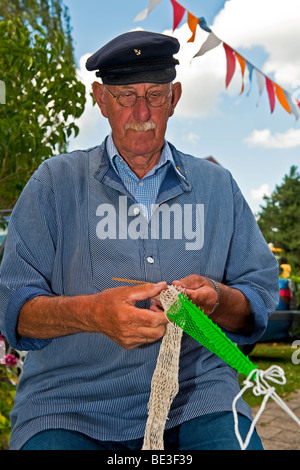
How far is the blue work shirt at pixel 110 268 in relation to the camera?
1845 millimetres

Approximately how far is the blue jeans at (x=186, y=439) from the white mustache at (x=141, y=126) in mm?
1028

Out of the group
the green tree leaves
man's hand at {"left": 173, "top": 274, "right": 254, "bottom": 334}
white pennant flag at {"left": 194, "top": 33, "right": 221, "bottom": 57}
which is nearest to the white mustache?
man's hand at {"left": 173, "top": 274, "right": 254, "bottom": 334}

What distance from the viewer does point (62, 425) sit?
1.77m

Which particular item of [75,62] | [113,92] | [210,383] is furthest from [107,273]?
[75,62]

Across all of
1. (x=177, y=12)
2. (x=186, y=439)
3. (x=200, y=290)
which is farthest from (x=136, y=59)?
(x=177, y=12)

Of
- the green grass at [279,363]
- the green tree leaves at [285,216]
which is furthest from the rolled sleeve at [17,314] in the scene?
the green tree leaves at [285,216]

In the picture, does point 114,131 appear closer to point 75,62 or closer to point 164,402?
point 164,402

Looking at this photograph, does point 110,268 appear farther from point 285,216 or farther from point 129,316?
point 285,216

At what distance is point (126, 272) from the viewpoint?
1997 millimetres

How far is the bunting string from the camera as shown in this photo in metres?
5.78

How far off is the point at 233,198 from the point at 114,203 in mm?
468

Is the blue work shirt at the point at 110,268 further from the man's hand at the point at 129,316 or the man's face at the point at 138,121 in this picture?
the man's hand at the point at 129,316

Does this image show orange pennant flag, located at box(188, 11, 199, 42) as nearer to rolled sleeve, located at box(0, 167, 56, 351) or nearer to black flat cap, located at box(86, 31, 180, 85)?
black flat cap, located at box(86, 31, 180, 85)

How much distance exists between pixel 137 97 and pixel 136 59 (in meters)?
0.14
